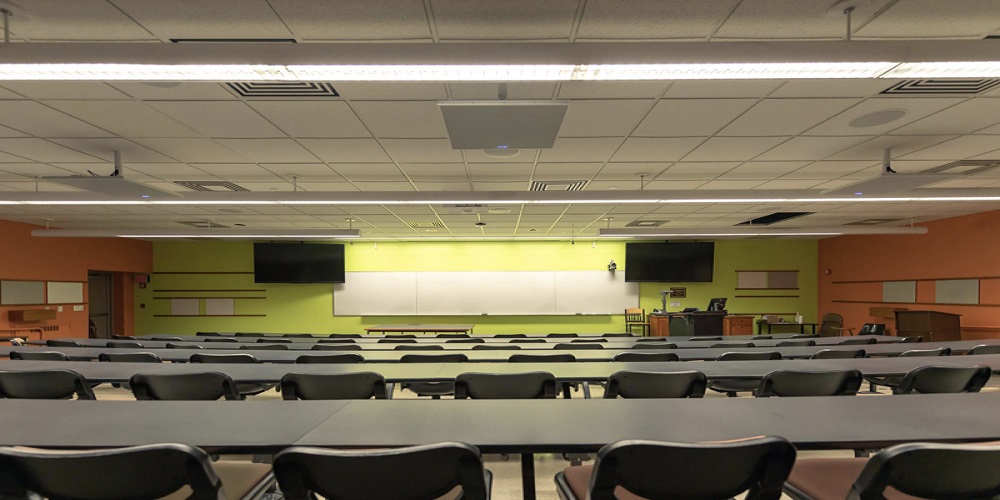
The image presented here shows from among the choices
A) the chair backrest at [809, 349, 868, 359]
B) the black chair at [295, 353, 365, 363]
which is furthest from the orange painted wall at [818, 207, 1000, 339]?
the black chair at [295, 353, 365, 363]

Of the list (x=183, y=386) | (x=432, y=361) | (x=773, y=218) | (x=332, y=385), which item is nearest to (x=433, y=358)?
(x=432, y=361)

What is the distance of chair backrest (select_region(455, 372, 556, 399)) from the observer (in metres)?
2.77

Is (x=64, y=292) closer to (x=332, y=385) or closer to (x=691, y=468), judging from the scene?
(x=332, y=385)

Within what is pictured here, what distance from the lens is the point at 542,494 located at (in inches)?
114

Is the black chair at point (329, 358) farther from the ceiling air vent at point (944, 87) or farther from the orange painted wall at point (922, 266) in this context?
the orange painted wall at point (922, 266)

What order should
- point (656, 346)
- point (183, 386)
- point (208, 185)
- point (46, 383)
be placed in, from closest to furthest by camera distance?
point (183, 386), point (46, 383), point (656, 346), point (208, 185)

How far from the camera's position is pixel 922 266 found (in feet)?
29.1

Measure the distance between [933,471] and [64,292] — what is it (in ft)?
40.9

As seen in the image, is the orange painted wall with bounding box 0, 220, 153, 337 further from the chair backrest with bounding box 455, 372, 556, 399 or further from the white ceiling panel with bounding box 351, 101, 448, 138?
the chair backrest with bounding box 455, 372, 556, 399

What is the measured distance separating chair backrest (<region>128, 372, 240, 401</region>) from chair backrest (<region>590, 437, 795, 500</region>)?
2.49m

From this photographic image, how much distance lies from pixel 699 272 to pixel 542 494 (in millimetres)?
9982

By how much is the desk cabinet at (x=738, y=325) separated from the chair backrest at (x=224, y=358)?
10068 millimetres

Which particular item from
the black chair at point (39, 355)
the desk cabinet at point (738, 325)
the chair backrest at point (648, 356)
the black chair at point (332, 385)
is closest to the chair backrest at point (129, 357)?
the black chair at point (39, 355)

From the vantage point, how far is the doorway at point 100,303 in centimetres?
1080
